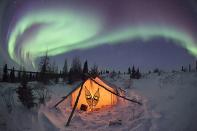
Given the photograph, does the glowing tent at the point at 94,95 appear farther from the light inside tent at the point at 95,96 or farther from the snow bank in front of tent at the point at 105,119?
the snow bank in front of tent at the point at 105,119

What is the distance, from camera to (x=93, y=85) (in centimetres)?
1448

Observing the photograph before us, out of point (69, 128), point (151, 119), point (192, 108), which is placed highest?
point (192, 108)

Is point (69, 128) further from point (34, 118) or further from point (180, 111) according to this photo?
point (180, 111)

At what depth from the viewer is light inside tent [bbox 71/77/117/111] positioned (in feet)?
46.1

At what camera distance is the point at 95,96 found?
14.3 m

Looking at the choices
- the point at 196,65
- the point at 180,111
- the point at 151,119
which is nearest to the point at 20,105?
the point at 151,119

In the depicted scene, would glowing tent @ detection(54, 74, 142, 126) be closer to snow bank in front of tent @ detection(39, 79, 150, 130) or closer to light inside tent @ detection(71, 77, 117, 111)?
light inside tent @ detection(71, 77, 117, 111)

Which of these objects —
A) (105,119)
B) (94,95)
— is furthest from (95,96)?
(105,119)

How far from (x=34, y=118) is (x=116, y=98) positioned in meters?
7.13

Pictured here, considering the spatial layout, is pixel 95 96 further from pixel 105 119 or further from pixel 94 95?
pixel 105 119

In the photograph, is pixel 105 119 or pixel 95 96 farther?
pixel 95 96

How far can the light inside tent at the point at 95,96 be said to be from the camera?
14047 mm

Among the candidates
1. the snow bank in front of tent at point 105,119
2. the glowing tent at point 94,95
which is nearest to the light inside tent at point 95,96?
the glowing tent at point 94,95

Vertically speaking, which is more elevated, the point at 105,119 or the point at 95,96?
the point at 95,96
